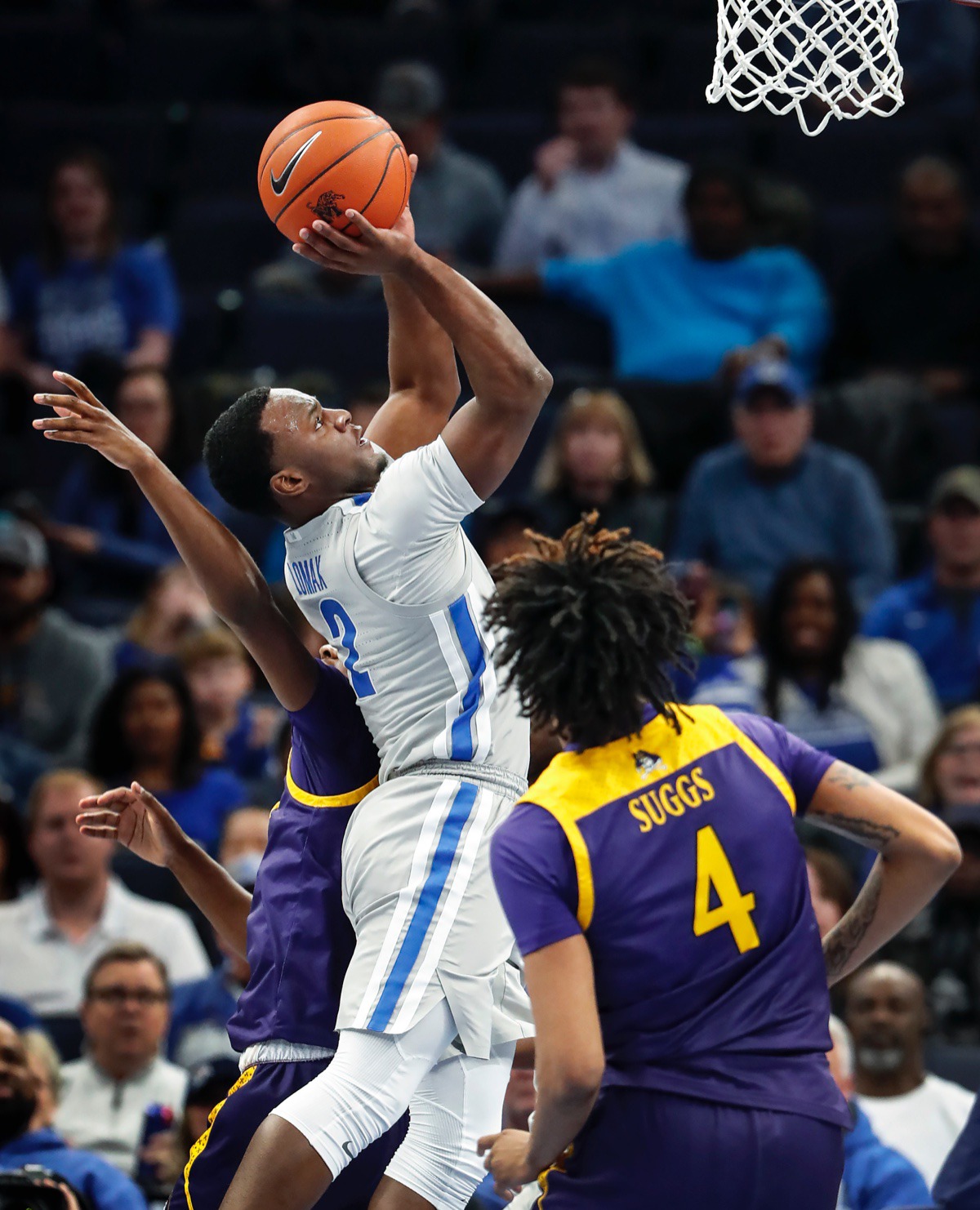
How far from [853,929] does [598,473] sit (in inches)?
196

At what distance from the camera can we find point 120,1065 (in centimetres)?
639

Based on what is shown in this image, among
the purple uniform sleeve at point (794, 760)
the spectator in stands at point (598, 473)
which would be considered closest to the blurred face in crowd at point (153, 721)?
the spectator in stands at point (598, 473)

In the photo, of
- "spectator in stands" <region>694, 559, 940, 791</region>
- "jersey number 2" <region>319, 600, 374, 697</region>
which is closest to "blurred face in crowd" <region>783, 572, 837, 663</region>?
"spectator in stands" <region>694, 559, 940, 791</region>

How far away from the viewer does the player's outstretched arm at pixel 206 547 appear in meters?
4.05

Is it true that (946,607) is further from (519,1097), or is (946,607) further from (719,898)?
(719,898)

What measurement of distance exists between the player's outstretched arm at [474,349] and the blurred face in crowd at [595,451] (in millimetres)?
4555

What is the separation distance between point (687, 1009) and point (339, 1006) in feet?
3.07

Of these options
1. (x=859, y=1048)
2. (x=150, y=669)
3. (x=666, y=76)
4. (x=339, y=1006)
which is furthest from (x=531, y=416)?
(x=666, y=76)

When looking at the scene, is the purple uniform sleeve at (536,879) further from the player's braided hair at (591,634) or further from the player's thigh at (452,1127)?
the player's thigh at (452,1127)

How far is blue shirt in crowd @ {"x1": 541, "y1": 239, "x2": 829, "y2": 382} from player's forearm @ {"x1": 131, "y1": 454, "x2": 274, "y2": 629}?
223 inches

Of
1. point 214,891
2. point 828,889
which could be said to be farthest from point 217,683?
point 214,891

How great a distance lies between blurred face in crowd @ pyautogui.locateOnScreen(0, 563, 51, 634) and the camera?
8.46m

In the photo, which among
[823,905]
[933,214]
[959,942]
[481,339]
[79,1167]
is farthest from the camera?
[933,214]

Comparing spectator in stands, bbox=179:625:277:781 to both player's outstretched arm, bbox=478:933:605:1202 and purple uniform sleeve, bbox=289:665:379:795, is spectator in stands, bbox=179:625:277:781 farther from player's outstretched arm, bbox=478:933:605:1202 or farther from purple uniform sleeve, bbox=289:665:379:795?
player's outstretched arm, bbox=478:933:605:1202
